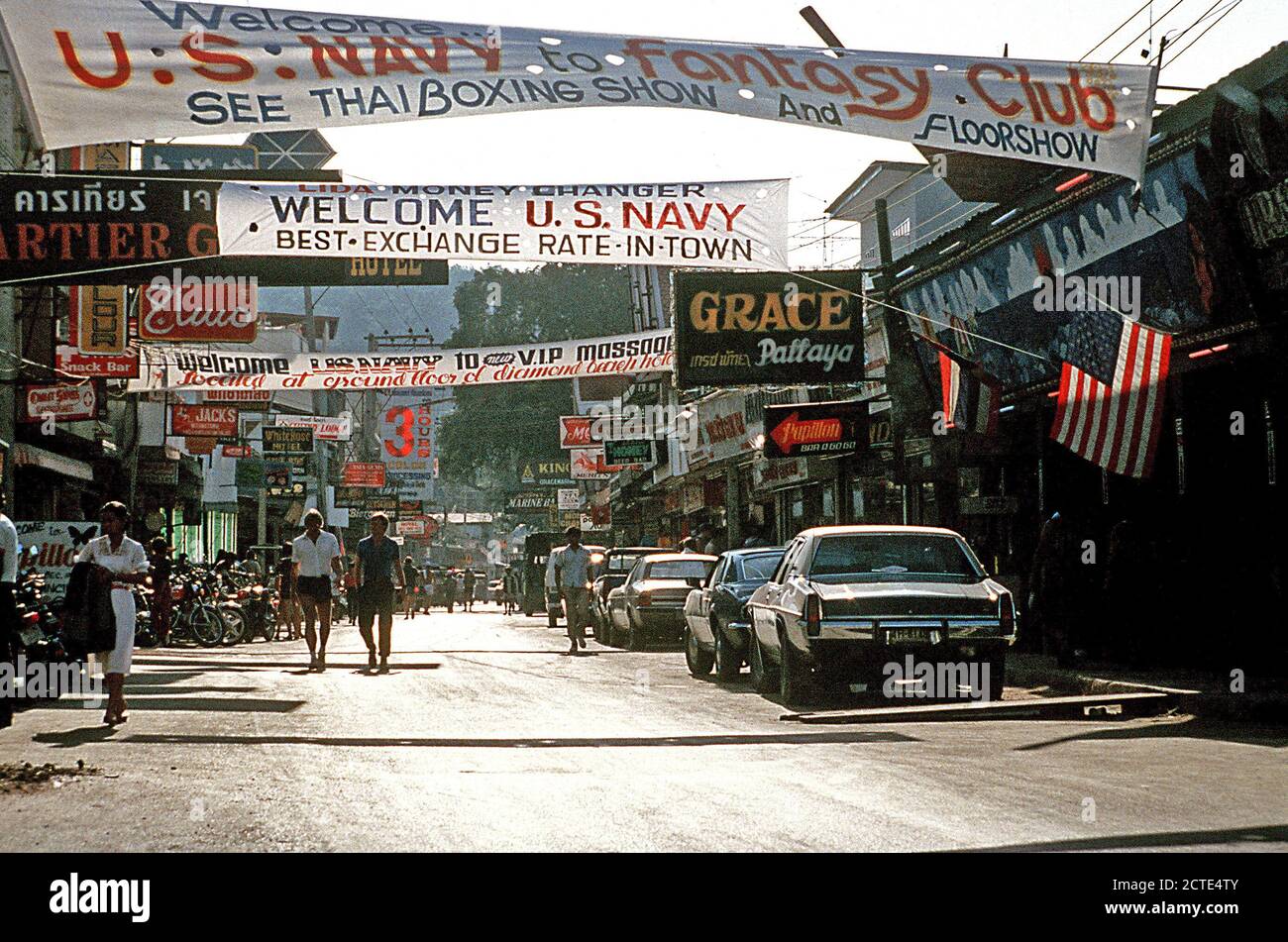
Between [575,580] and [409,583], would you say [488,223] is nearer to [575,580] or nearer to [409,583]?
[575,580]

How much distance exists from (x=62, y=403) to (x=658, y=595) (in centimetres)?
1084

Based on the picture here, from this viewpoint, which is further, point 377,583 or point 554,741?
point 377,583

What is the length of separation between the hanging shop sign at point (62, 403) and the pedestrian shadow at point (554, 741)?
53.7 ft

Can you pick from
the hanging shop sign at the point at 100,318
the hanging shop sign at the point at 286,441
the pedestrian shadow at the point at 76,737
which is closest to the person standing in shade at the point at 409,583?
the hanging shop sign at the point at 286,441

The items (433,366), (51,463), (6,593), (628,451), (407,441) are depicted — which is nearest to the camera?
(6,593)

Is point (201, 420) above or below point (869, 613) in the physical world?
above

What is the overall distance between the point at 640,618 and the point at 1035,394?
340 inches

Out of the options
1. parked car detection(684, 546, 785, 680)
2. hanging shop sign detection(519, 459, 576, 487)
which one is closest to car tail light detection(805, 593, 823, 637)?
parked car detection(684, 546, 785, 680)

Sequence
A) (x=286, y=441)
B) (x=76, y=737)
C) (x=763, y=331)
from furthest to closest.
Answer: (x=286, y=441) → (x=763, y=331) → (x=76, y=737)

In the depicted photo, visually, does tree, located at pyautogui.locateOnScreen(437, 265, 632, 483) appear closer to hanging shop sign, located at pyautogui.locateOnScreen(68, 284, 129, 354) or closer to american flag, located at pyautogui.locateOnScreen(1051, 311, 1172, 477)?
hanging shop sign, located at pyautogui.locateOnScreen(68, 284, 129, 354)

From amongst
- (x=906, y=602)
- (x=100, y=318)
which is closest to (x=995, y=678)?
(x=906, y=602)

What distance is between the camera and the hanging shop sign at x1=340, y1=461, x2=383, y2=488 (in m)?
70.8

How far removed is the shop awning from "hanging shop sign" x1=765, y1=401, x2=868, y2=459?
1355 centimetres

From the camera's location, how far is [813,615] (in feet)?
45.0
